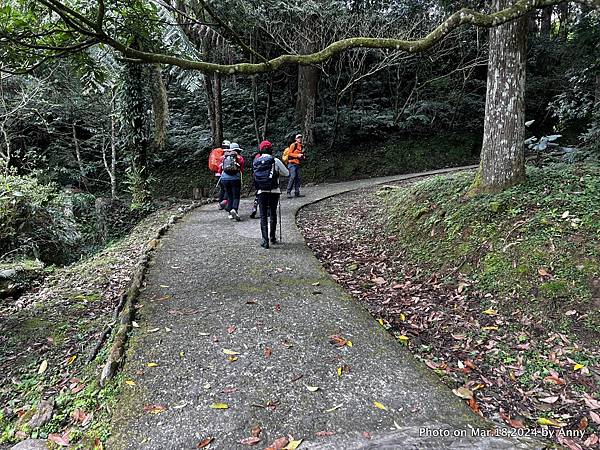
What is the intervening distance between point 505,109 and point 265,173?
3.88 m

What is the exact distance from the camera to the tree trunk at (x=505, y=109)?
5.93m

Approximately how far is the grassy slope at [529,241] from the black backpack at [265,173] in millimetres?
2445

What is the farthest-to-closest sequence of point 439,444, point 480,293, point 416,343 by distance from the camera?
point 480,293 → point 416,343 → point 439,444

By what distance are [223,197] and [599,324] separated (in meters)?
9.01

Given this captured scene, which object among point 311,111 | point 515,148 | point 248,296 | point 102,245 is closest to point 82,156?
point 102,245

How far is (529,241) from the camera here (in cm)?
523

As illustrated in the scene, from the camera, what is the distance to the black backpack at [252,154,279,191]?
7.20 metres

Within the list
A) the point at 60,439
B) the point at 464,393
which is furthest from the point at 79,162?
the point at 464,393

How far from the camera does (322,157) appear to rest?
1752cm

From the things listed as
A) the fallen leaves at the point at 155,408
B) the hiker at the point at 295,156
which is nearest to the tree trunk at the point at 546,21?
the hiker at the point at 295,156

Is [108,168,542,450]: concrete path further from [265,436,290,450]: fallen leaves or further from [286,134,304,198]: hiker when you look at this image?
[286,134,304,198]: hiker

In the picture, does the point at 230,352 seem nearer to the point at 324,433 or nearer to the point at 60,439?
the point at 324,433

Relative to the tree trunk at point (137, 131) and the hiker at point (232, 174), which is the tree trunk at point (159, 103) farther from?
the hiker at point (232, 174)

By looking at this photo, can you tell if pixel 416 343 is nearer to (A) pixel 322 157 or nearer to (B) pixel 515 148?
(B) pixel 515 148
